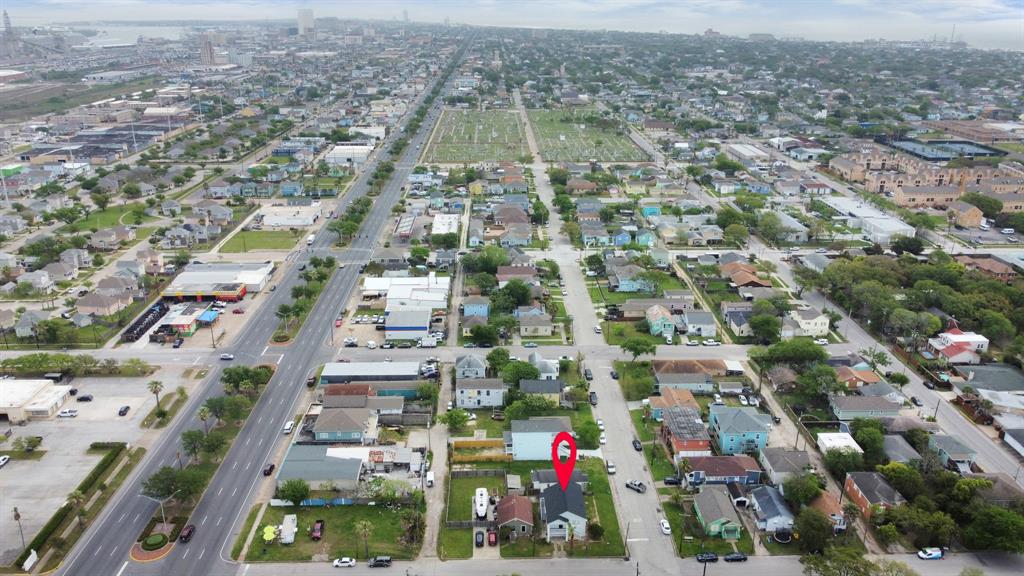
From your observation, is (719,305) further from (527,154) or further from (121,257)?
(527,154)

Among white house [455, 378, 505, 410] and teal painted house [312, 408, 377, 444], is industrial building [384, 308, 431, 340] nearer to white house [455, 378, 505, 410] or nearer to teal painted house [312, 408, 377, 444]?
white house [455, 378, 505, 410]

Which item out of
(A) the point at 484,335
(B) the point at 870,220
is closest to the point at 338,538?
(A) the point at 484,335

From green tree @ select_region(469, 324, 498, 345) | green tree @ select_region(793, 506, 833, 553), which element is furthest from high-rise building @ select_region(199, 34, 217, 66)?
green tree @ select_region(793, 506, 833, 553)

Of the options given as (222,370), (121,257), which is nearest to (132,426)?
A: (222,370)

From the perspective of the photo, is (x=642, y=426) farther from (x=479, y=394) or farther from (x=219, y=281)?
(x=219, y=281)

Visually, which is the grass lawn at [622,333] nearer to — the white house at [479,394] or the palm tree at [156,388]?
the white house at [479,394]

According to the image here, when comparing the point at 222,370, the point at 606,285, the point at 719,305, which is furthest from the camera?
the point at 606,285
